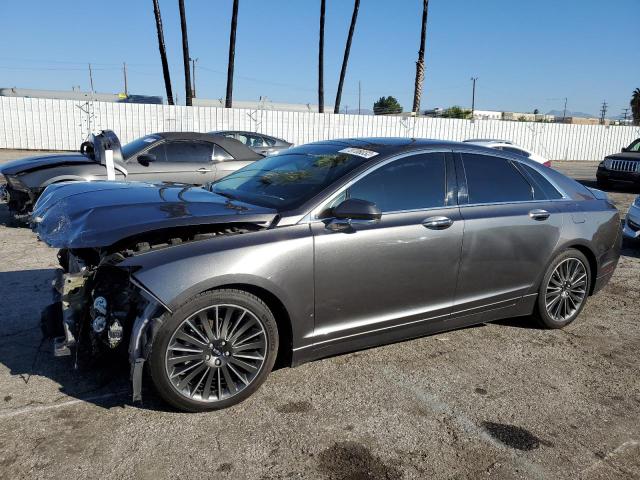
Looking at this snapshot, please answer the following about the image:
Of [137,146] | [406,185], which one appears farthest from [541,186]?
[137,146]

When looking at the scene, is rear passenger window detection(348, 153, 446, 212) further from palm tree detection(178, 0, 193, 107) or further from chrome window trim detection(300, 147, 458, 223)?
palm tree detection(178, 0, 193, 107)

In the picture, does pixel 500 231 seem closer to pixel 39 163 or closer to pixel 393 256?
pixel 393 256

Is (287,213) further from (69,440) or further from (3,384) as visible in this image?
(3,384)

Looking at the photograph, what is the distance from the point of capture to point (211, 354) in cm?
307

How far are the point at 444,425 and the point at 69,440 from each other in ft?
6.97

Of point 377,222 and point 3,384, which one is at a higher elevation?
point 377,222

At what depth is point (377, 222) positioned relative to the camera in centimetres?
356

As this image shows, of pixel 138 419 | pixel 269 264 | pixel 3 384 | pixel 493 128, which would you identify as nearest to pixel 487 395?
pixel 269 264

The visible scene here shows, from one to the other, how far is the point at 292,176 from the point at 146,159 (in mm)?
5066

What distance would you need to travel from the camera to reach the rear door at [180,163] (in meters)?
8.27

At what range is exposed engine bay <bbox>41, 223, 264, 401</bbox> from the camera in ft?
9.36

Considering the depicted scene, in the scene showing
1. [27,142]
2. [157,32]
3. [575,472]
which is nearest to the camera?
[575,472]

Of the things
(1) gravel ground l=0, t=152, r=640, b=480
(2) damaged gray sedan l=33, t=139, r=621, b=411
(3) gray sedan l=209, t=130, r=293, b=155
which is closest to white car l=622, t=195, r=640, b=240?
(2) damaged gray sedan l=33, t=139, r=621, b=411

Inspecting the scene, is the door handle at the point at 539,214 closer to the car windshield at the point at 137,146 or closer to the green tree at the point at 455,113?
the car windshield at the point at 137,146
